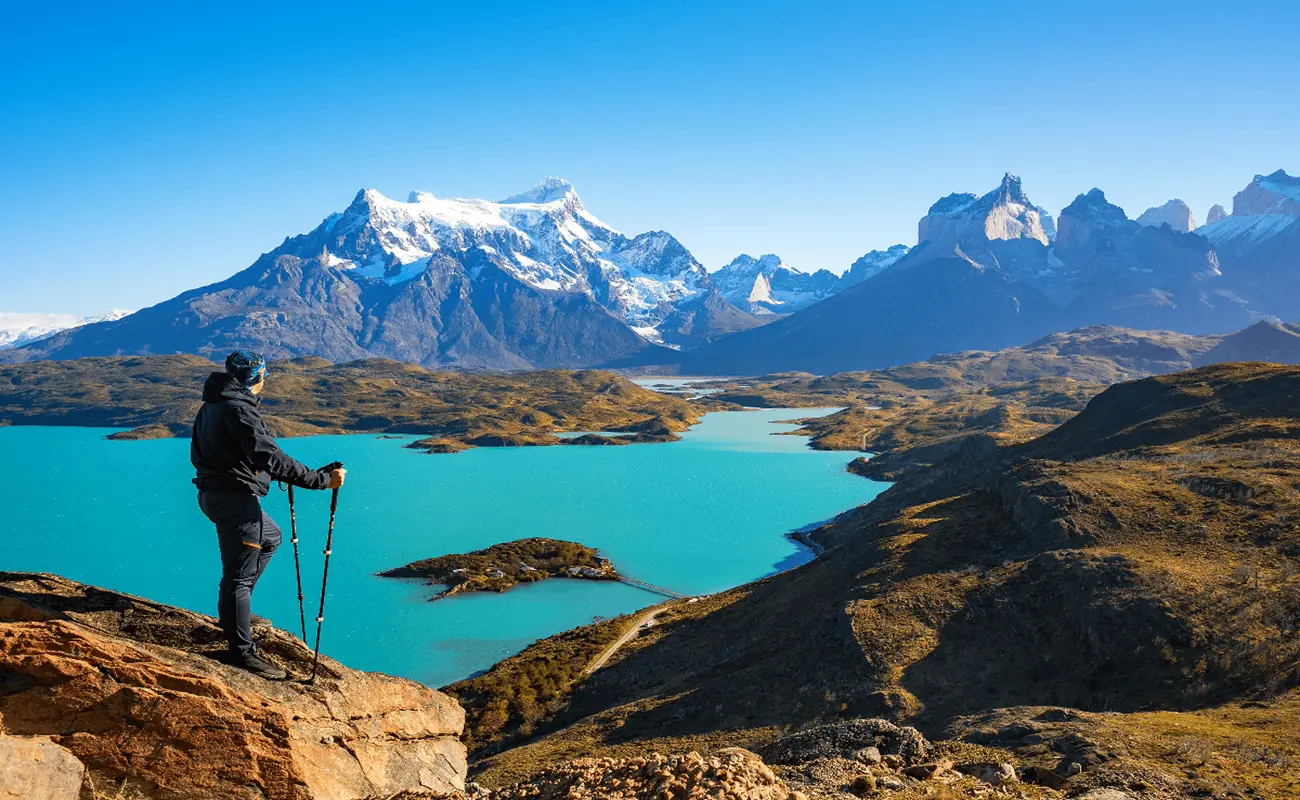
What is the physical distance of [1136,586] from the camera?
3494cm

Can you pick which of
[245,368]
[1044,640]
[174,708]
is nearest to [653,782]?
[174,708]

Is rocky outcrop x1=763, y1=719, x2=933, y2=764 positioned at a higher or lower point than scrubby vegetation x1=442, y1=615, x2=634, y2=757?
higher

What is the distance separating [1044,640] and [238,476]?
34.8m

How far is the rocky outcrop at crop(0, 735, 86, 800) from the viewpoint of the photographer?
330 inches

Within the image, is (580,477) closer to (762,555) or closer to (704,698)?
(762,555)

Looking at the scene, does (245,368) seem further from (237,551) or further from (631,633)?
(631,633)

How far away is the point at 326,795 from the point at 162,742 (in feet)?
7.13

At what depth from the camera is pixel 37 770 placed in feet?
28.6

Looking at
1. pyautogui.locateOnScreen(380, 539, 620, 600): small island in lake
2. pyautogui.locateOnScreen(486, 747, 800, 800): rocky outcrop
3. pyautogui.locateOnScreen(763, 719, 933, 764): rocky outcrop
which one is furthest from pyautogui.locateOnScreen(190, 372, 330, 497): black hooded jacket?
pyautogui.locateOnScreen(380, 539, 620, 600): small island in lake

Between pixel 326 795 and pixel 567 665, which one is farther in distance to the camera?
pixel 567 665

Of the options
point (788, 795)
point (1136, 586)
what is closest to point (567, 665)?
point (1136, 586)

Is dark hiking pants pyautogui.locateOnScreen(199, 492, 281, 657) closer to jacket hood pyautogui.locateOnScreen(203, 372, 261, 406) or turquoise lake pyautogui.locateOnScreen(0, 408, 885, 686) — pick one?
jacket hood pyautogui.locateOnScreen(203, 372, 261, 406)

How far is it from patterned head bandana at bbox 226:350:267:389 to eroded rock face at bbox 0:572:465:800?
3.87 m

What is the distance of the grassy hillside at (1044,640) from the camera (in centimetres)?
2286
